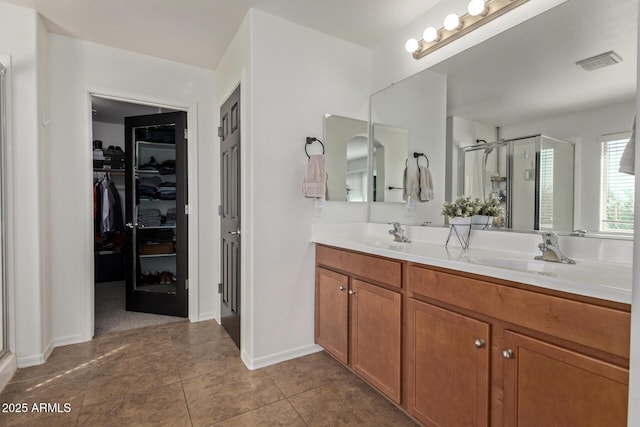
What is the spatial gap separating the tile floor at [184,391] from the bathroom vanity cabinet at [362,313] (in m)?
0.17

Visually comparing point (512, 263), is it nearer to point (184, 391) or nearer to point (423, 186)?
point (423, 186)

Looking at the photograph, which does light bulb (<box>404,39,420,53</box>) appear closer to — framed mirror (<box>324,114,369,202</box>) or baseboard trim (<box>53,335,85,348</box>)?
A: framed mirror (<box>324,114,369,202</box>)

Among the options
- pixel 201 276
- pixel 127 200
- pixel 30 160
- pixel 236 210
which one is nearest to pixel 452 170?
pixel 236 210

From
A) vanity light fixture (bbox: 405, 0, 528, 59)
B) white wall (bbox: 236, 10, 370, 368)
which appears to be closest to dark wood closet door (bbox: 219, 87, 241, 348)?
white wall (bbox: 236, 10, 370, 368)

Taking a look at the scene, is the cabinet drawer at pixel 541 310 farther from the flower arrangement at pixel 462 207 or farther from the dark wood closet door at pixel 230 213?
the dark wood closet door at pixel 230 213

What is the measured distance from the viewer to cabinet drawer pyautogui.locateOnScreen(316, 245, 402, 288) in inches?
64.8

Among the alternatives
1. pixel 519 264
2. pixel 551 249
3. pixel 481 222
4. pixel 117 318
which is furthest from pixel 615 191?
pixel 117 318

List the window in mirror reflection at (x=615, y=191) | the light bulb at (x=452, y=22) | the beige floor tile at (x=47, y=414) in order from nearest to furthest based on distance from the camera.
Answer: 1. the window in mirror reflection at (x=615, y=191)
2. the beige floor tile at (x=47, y=414)
3. the light bulb at (x=452, y=22)

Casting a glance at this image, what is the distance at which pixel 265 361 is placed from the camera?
2.21m

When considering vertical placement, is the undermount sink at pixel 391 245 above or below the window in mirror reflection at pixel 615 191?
below

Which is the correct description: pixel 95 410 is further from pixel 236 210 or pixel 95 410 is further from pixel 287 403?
pixel 236 210

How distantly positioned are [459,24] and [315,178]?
1286 millimetres

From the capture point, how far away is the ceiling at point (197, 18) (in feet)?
6.82

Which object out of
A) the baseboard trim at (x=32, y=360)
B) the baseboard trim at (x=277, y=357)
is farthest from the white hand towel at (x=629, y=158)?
the baseboard trim at (x=32, y=360)
